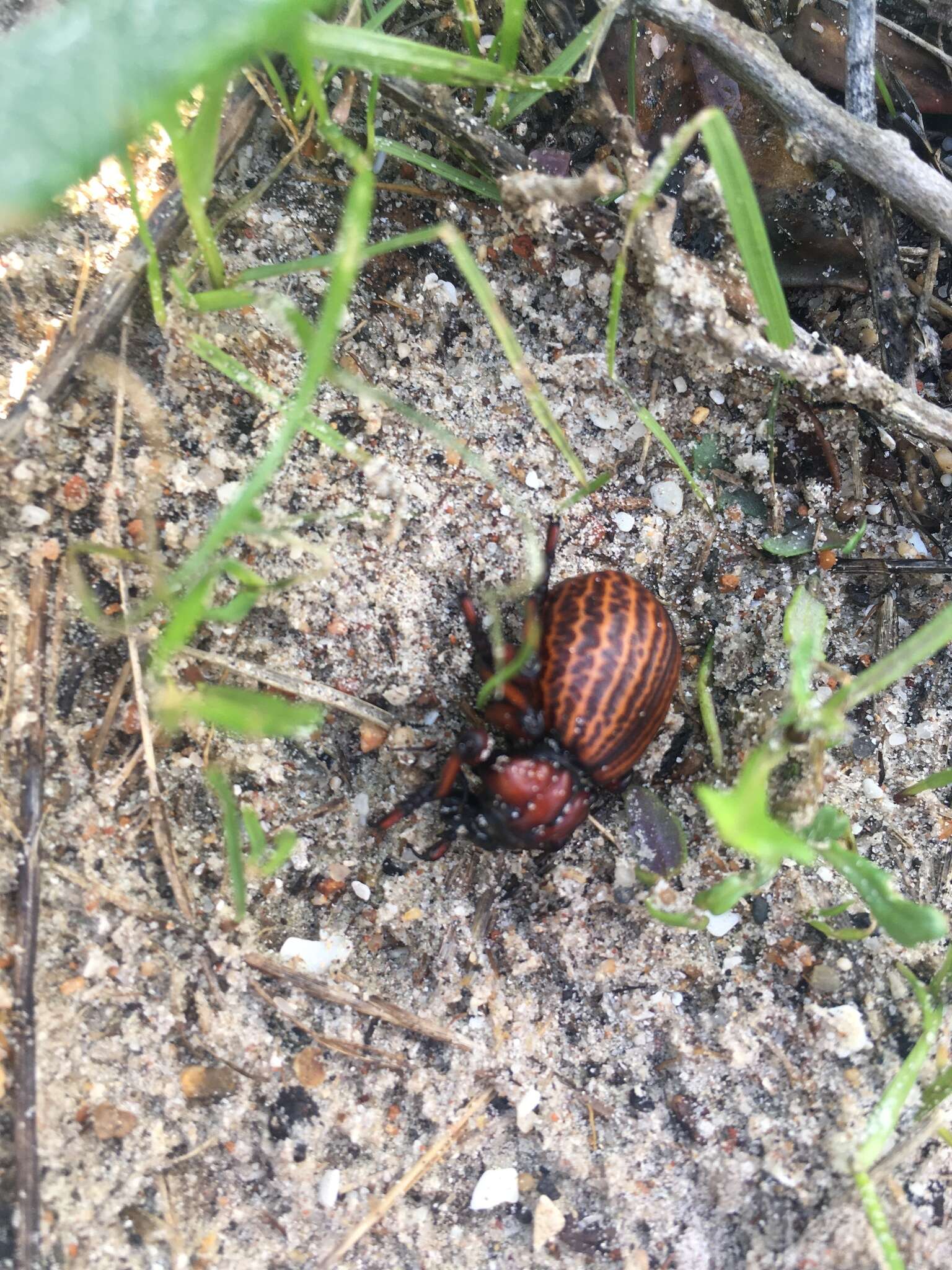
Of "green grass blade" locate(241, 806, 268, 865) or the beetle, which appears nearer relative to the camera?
"green grass blade" locate(241, 806, 268, 865)

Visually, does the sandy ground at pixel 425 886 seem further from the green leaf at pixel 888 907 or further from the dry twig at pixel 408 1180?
the green leaf at pixel 888 907

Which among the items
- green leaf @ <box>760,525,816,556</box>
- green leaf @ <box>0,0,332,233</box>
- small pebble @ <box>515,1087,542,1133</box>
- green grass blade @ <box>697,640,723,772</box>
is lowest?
small pebble @ <box>515,1087,542,1133</box>

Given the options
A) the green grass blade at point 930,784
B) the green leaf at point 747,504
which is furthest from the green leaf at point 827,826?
the green leaf at point 747,504

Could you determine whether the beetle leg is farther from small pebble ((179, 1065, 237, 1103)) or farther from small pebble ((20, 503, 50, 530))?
small pebble ((20, 503, 50, 530))

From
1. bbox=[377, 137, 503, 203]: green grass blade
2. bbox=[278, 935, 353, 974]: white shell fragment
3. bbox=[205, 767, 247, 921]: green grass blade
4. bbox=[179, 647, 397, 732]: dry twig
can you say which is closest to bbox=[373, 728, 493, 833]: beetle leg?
bbox=[179, 647, 397, 732]: dry twig

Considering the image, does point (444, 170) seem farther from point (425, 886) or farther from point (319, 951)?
point (319, 951)

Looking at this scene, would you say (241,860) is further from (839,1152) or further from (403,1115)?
(839,1152)

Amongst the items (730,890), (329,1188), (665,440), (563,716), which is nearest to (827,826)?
(730,890)
